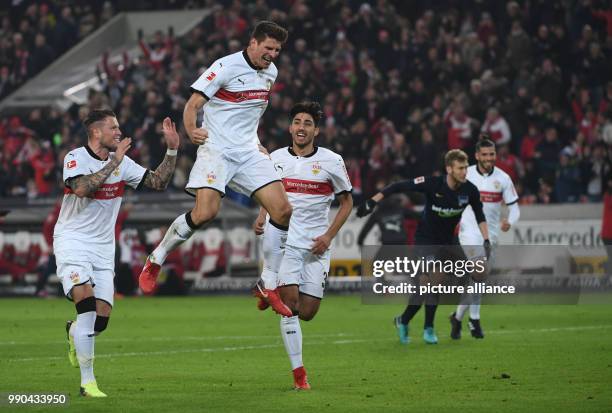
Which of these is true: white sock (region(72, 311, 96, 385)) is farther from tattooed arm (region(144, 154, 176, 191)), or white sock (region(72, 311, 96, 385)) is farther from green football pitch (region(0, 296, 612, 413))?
tattooed arm (region(144, 154, 176, 191))

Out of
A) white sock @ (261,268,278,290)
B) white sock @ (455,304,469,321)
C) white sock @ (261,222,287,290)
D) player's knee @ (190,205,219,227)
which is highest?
player's knee @ (190,205,219,227)

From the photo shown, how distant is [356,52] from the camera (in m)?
31.6

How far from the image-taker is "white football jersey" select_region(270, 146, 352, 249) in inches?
501

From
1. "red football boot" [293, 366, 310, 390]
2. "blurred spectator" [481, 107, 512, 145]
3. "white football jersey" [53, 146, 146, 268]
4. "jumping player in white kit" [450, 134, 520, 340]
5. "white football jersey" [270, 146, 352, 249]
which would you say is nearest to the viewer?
"white football jersey" [53, 146, 146, 268]

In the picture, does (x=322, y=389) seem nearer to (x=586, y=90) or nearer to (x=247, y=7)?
(x=586, y=90)

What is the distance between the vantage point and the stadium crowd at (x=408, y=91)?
88.2 feet

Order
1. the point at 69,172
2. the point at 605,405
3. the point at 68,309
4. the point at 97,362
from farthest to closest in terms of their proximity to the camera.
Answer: the point at 68,309, the point at 97,362, the point at 69,172, the point at 605,405

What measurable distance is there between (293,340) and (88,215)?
6.88 feet

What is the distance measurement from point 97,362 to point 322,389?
3617mm

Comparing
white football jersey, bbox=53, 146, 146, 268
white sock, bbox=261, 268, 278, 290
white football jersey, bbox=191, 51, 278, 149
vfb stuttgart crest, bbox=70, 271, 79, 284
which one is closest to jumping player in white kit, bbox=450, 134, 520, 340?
white sock, bbox=261, 268, 278, 290

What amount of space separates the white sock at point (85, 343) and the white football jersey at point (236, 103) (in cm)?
192

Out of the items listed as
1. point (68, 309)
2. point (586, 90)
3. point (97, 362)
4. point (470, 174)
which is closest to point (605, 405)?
point (97, 362)

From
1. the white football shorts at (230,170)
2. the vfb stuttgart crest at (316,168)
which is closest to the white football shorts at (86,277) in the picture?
the white football shorts at (230,170)

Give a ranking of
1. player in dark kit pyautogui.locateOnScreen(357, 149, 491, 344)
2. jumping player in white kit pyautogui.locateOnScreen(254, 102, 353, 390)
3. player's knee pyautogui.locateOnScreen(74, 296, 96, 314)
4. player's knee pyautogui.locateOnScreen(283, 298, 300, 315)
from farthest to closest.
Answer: player in dark kit pyautogui.locateOnScreen(357, 149, 491, 344) → jumping player in white kit pyautogui.locateOnScreen(254, 102, 353, 390) → player's knee pyautogui.locateOnScreen(283, 298, 300, 315) → player's knee pyautogui.locateOnScreen(74, 296, 96, 314)
